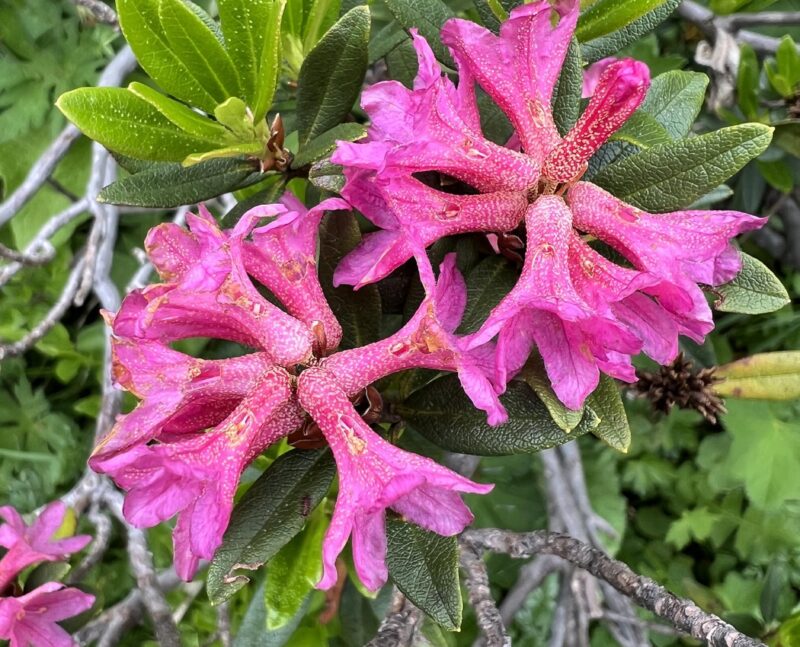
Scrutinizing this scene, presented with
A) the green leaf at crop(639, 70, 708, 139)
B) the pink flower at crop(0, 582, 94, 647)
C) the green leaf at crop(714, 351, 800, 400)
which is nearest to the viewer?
the green leaf at crop(639, 70, 708, 139)

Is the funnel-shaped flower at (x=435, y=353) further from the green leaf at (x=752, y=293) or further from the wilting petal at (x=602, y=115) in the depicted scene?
the green leaf at (x=752, y=293)

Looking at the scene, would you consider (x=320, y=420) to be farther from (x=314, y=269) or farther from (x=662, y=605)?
(x=662, y=605)

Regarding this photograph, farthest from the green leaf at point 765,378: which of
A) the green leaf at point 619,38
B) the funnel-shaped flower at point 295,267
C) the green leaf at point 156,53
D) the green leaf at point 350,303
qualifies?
the green leaf at point 156,53

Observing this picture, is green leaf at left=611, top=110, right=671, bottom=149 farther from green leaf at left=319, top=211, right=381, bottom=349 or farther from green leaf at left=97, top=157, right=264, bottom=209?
green leaf at left=97, top=157, right=264, bottom=209

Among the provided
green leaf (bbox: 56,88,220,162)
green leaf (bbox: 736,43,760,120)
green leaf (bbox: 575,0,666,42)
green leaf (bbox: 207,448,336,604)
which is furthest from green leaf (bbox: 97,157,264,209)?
green leaf (bbox: 736,43,760,120)

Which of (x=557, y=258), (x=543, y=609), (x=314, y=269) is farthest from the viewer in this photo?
(x=543, y=609)

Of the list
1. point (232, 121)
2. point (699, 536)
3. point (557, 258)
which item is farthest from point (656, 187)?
point (699, 536)
